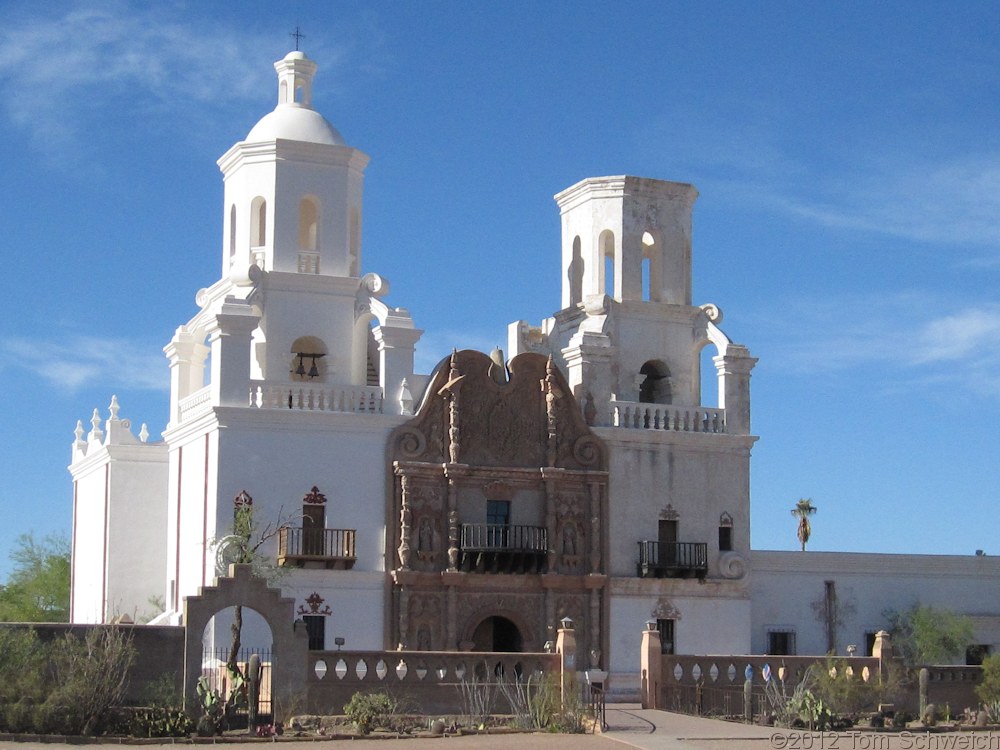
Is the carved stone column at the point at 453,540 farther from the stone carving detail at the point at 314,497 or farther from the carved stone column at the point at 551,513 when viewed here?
the stone carving detail at the point at 314,497

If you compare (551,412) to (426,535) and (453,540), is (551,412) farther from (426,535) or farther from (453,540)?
(426,535)

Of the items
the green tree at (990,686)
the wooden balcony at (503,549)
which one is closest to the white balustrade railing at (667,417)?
the wooden balcony at (503,549)

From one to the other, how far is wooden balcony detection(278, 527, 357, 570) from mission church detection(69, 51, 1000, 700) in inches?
1.8

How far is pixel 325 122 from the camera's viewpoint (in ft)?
160

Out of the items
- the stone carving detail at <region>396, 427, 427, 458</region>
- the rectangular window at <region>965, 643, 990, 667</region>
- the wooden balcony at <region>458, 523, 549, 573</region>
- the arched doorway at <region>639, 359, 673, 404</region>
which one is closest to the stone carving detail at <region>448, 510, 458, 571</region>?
the wooden balcony at <region>458, 523, 549, 573</region>

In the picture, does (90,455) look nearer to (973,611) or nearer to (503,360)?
(503,360)

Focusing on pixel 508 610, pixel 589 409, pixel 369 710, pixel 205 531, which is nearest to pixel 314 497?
pixel 205 531

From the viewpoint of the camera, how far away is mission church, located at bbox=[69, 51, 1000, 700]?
4500 cm

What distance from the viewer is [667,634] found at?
4791 cm

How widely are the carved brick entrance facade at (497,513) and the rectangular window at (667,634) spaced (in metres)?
1.58

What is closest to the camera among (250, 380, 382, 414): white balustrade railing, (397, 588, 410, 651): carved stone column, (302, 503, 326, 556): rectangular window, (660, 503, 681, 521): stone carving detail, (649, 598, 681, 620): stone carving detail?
(302, 503, 326, 556): rectangular window

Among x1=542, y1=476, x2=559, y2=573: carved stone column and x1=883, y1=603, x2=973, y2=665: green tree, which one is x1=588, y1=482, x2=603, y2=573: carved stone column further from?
x1=883, y1=603, x2=973, y2=665: green tree

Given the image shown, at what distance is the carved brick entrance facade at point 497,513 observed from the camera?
45.7m

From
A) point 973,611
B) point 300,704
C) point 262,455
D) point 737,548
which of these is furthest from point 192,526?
point 973,611
